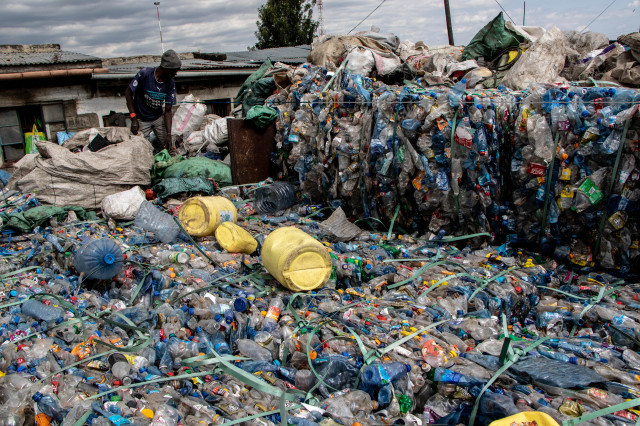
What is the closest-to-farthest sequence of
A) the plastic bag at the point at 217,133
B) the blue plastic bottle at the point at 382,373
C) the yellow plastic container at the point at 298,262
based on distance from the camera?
the blue plastic bottle at the point at 382,373 → the yellow plastic container at the point at 298,262 → the plastic bag at the point at 217,133

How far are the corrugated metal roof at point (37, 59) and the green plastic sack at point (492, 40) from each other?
642 centimetres

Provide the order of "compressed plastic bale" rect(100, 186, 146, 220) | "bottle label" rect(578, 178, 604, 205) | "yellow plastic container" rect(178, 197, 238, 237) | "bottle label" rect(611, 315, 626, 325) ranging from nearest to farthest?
"bottle label" rect(611, 315, 626, 325) < "bottle label" rect(578, 178, 604, 205) < "yellow plastic container" rect(178, 197, 238, 237) < "compressed plastic bale" rect(100, 186, 146, 220)

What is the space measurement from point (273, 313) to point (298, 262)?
0.45m

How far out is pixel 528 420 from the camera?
2.11 metres

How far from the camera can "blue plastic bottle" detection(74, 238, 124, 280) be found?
145 inches

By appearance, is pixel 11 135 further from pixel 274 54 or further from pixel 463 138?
pixel 274 54

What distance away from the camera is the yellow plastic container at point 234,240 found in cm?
433

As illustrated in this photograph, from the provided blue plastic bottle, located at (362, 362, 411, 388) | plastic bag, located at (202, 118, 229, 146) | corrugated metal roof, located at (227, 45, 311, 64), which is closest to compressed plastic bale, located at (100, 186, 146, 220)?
plastic bag, located at (202, 118, 229, 146)

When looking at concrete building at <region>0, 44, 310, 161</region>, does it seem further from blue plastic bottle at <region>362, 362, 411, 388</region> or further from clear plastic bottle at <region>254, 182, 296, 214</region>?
blue plastic bottle at <region>362, 362, 411, 388</region>

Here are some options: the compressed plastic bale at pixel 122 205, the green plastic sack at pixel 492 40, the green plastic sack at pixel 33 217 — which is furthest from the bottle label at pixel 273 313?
the green plastic sack at pixel 492 40

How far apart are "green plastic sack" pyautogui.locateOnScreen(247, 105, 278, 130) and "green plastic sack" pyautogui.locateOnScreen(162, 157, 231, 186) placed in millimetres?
740

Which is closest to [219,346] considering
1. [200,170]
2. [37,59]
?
[200,170]

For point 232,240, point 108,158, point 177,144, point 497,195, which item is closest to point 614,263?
point 497,195

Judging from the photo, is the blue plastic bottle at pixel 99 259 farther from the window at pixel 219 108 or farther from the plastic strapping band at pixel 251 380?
the window at pixel 219 108
